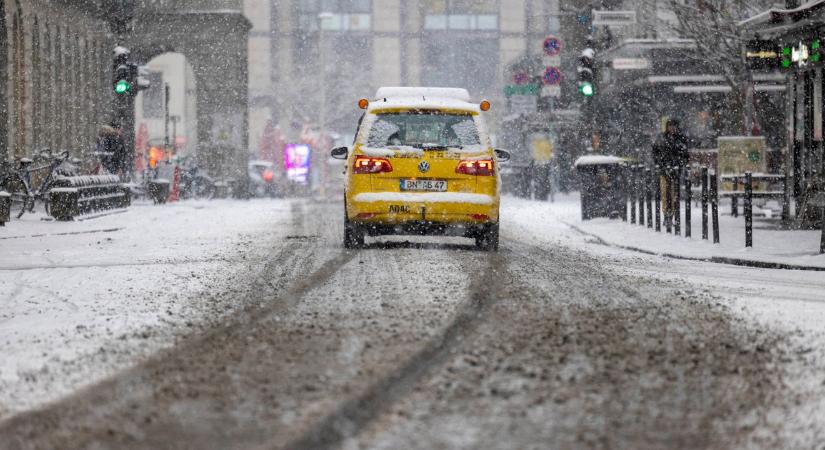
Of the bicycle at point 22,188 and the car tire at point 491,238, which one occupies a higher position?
the bicycle at point 22,188

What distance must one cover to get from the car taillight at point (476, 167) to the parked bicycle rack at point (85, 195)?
10279 millimetres

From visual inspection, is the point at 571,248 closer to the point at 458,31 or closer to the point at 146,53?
the point at 146,53

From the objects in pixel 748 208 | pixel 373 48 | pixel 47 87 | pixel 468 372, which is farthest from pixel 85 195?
pixel 373 48

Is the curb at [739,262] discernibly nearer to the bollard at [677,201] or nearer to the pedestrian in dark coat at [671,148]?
the bollard at [677,201]

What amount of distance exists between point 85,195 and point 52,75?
11.4 metres

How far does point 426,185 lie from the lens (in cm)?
1404

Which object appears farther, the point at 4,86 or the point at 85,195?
the point at 4,86

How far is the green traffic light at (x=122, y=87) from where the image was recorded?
27.6 meters

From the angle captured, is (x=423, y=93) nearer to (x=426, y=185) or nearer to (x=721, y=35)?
(x=426, y=185)

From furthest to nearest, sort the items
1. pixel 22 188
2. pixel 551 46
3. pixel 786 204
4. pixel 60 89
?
pixel 60 89
pixel 551 46
pixel 22 188
pixel 786 204

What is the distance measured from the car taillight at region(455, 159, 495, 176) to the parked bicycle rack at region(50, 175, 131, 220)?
1028cm

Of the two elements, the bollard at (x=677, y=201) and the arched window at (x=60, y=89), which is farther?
the arched window at (x=60, y=89)

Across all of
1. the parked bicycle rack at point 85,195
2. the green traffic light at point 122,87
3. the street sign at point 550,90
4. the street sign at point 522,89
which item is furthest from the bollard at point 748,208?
the street sign at point 522,89

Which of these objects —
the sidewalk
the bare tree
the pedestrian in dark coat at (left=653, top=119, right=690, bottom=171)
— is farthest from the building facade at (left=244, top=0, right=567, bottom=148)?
the sidewalk
